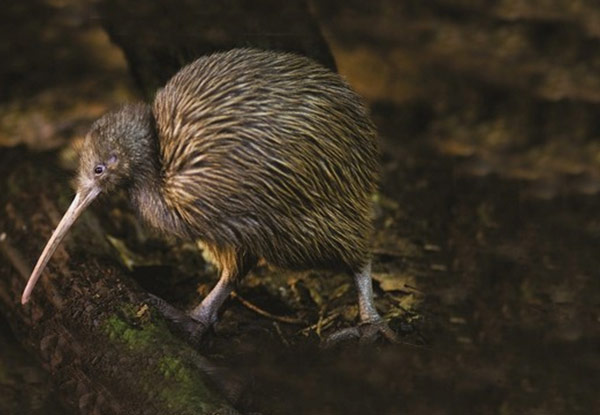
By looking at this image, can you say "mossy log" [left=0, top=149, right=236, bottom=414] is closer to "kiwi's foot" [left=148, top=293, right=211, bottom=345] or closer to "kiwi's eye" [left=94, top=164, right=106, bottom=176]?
"kiwi's foot" [left=148, top=293, right=211, bottom=345]

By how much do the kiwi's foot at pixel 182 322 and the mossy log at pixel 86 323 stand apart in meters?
0.21

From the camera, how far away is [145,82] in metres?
6.43

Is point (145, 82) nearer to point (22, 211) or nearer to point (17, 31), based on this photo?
point (22, 211)

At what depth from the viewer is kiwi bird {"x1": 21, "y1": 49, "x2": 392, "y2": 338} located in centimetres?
471

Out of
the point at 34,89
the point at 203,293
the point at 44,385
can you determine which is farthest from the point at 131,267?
the point at 34,89

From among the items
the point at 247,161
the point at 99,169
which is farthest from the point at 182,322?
the point at 247,161

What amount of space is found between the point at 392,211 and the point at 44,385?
2602 millimetres

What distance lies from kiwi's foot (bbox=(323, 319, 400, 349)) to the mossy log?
0.90 metres

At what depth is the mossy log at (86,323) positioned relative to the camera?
14.6ft

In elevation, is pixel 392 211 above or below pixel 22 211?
below

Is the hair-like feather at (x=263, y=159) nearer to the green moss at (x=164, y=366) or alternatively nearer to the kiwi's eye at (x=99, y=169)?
the kiwi's eye at (x=99, y=169)

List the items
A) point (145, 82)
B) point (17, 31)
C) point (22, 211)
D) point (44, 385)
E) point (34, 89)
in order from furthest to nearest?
point (17, 31), point (34, 89), point (145, 82), point (22, 211), point (44, 385)

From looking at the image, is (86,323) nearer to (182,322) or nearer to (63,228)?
(63,228)

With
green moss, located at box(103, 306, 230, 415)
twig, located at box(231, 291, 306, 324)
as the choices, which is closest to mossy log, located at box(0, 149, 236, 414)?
green moss, located at box(103, 306, 230, 415)
